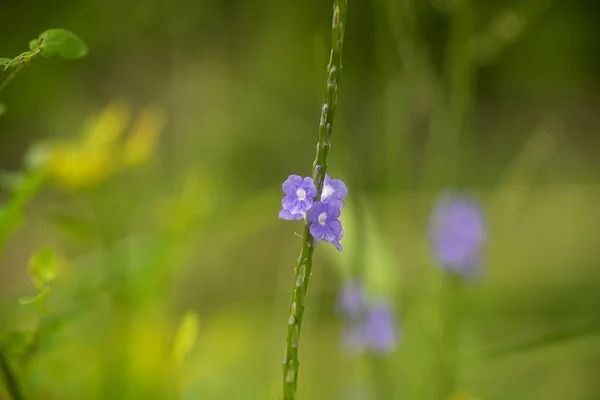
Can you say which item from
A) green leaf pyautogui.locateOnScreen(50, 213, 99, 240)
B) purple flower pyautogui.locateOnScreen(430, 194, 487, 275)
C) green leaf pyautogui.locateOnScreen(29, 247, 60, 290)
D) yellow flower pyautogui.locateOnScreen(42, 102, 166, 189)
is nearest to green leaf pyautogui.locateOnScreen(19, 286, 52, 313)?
green leaf pyautogui.locateOnScreen(29, 247, 60, 290)

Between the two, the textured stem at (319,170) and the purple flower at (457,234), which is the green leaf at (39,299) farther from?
the purple flower at (457,234)

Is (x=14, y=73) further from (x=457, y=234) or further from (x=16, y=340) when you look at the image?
(x=457, y=234)

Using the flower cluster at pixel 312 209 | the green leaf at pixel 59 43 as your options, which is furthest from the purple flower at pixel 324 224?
the green leaf at pixel 59 43

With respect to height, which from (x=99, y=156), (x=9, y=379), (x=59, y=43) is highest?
(x=99, y=156)

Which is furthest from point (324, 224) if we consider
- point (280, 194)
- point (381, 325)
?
point (280, 194)

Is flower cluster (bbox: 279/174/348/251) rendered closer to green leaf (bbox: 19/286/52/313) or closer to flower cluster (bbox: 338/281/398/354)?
green leaf (bbox: 19/286/52/313)

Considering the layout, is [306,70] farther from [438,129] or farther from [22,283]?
[438,129]
